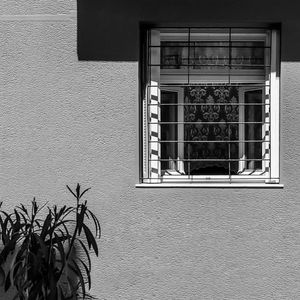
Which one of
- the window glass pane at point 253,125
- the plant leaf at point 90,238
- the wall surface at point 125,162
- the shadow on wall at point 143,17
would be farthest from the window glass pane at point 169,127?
the plant leaf at point 90,238

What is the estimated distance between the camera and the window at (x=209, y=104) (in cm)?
427

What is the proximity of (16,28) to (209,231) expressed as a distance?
1958 millimetres

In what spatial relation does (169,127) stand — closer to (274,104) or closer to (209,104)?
(209,104)

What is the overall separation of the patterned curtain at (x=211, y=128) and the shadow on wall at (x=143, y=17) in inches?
19.4

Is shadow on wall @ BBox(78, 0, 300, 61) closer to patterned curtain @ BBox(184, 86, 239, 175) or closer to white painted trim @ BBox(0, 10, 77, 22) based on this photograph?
white painted trim @ BBox(0, 10, 77, 22)

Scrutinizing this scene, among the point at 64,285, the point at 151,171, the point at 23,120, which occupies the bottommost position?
the point at 64,285

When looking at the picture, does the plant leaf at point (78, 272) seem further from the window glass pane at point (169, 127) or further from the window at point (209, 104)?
the window glass pane at point (169, 127)

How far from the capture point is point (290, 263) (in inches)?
163

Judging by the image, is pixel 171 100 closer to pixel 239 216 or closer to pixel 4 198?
pixel 239 216

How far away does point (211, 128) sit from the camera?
4.33 meters

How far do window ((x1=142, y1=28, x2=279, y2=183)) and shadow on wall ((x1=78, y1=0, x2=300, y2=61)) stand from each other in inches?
5.4

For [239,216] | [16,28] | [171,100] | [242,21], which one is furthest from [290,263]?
[16,28]

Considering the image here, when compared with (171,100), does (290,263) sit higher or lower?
lower

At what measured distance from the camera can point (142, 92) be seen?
4.28 m
